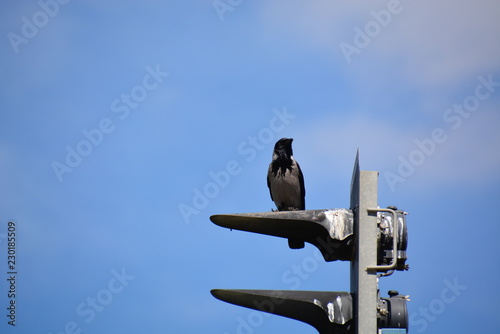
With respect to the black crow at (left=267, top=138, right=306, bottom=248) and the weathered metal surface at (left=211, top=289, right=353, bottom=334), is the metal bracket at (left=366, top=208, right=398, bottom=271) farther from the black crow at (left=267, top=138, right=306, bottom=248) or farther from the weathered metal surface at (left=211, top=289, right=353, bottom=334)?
the black crow at (left=267, top=138, right=306, bottom=248)

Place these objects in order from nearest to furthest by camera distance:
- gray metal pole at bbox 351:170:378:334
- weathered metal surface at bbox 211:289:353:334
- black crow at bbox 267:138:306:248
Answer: gray metal pole at bbox 351:170:378:334
weathered metal surface at bbox 211:289:353:334
black crow at bbox 267:138:306:248

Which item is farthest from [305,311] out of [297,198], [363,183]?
[297,198]

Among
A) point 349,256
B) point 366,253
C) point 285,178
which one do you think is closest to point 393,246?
point 366,253

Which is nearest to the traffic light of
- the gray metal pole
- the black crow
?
the gray metal pole

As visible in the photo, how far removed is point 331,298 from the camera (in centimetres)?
435

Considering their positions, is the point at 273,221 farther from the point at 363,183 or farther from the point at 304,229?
the point at 363,183

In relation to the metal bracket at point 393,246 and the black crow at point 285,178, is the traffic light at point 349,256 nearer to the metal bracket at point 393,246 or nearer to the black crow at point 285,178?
the metal bracket at point 393,246

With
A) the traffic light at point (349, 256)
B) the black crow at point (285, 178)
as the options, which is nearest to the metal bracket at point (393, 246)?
the traffic light at point (349, 256)

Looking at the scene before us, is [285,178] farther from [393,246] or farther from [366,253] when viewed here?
[366,253]

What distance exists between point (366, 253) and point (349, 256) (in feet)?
2.36

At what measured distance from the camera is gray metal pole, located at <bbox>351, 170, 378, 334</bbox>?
384 centimetres

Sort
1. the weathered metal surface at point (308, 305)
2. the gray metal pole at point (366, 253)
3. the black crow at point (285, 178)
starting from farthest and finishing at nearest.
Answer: the black crow at point (285, 178), the weathered metal surface at point (308, 305), the gray metal pole at point (366, 253)

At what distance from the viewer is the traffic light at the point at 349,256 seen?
393cm

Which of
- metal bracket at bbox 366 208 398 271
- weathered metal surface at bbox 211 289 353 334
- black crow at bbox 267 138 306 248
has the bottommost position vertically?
weathered metal surface at bbox 211 289 353 334
